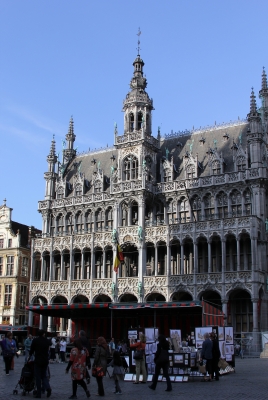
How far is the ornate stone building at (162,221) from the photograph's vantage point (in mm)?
50500

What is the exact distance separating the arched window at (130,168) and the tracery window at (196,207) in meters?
6.83

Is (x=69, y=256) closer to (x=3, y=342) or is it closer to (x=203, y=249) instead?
(x=203, y=249)

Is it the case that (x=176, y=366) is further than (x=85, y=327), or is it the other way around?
(x=85, y=327)

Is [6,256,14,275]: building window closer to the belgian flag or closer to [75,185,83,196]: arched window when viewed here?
[75,185,83,196]: arched window

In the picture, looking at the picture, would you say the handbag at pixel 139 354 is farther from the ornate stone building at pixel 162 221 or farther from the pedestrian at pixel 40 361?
the ornate stone building at pixel 162 221

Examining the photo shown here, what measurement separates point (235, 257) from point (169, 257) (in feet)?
20.6

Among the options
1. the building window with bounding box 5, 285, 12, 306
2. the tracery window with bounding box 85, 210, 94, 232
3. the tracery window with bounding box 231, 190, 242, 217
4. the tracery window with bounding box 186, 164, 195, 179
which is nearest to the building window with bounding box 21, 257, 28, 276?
the building window with bounding box 5, 285, 12, 306

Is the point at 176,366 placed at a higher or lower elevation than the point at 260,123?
lower

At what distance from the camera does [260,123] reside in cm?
5516

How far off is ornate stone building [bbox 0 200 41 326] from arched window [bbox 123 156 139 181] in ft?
65.0

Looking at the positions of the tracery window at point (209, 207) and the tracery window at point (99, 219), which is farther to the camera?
the tracery window at point (99, 219)

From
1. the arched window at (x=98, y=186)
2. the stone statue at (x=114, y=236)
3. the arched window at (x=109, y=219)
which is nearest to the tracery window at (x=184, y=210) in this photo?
the stone statue at (x=114, y=236)

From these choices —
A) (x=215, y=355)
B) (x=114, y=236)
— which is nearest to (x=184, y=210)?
(x=114, y=236)

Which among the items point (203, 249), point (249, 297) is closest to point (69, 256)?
point (203, 249)
